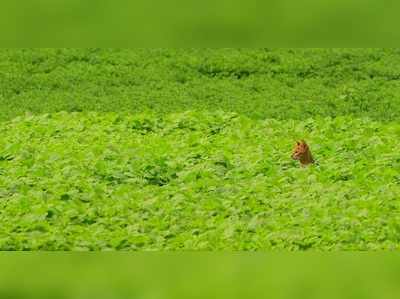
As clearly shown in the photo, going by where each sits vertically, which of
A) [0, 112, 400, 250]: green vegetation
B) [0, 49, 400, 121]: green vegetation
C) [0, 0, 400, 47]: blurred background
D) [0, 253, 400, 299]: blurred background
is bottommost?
[0, 253, 400, 299]: blurred background

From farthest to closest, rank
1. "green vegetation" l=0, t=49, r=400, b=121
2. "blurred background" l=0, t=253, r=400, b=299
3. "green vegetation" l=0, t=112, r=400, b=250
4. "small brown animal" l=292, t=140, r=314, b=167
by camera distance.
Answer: "green vegetation" l=0, t=49, r=400, b=121
"small brown animal" l=292, t=140, r=314, b=167
"green vegetation" l=0, t=112, r=400, b=250
"blurred background" l=0, t=253, r=400, b=299

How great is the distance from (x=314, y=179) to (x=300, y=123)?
4.67 feet

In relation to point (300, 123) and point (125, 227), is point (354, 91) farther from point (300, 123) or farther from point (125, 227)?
point (125, 227)

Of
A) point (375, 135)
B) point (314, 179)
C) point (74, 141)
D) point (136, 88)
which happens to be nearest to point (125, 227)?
point (314, 179)

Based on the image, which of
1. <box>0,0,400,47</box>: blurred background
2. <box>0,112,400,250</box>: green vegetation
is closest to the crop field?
<box>0,112,400,250</box>: green vegetation

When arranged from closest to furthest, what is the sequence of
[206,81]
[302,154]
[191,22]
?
[191,22]
[302,154]
[206,81]

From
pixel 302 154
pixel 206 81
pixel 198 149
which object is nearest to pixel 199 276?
pixel 302 154

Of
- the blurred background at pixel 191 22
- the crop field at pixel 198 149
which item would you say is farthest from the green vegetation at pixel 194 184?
the blurred background at pixel 191 22

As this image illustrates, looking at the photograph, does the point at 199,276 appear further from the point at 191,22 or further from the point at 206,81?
the point at 206,81

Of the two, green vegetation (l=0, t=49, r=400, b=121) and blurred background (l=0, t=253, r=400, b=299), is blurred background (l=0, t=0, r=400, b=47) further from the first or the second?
green vegetation (l=0, t=49, r=400, b=121)

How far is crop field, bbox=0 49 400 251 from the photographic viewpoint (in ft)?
11.8

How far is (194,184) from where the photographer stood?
434 centimetres

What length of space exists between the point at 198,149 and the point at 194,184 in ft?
2.47

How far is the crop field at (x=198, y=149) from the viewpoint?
141 inches
